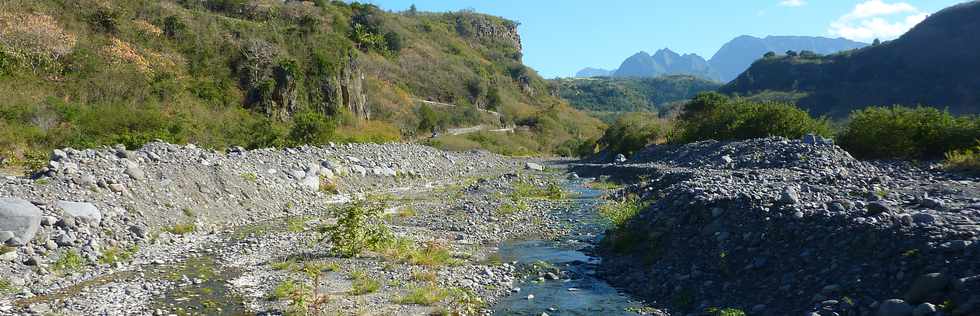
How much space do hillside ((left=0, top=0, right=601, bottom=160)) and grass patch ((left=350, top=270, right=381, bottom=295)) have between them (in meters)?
Result: 17.1

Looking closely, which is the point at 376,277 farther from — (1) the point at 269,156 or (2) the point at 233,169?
(1) the point at 269,156

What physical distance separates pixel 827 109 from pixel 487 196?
80.6m

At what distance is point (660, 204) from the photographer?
14.3 meters

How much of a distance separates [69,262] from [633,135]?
1946 inches

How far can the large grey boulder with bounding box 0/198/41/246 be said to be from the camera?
1047 centimetres

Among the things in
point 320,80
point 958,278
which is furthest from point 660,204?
point 320,80

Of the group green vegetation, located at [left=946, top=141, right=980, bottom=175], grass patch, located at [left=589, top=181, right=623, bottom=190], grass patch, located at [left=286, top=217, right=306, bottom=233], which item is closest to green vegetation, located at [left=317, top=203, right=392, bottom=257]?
grass patch, located at [left=286, top=217, right=306, bottom=233]

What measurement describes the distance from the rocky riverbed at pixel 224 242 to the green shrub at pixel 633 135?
32016 mm

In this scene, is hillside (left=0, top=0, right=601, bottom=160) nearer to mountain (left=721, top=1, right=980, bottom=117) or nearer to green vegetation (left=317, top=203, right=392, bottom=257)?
green vegetation (left=317, top=203, right=392, bottom=257)

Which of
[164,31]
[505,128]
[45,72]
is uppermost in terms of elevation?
[164,31]

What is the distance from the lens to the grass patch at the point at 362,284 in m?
10.00

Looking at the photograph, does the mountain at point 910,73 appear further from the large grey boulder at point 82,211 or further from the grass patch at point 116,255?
the large grey boulder at point 82,211

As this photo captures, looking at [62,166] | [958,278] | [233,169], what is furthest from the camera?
[233,169]

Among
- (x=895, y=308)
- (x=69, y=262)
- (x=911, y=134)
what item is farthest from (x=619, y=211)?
(x=911, y=134)
